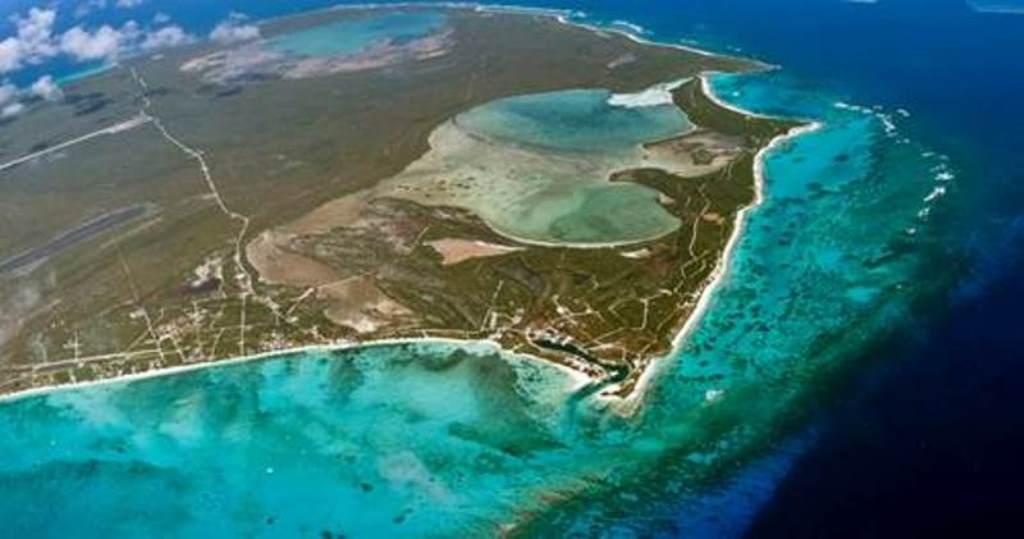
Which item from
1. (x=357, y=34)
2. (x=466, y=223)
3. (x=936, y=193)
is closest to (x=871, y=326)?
(x=936, y=193)

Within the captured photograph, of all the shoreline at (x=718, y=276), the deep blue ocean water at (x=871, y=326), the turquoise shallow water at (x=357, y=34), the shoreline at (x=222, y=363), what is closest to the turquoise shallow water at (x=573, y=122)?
the shoreline at (x=718, y=276)

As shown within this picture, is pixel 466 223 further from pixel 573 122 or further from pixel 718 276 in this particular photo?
pixel 573 122

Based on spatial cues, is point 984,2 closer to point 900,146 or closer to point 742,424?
point 900,146

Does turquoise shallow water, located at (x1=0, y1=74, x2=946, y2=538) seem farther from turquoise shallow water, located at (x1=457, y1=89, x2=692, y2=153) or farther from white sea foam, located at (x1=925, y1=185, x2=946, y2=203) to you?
turquoise shallow water, located at (x1=457, y1=89, x2=692, y2=153)

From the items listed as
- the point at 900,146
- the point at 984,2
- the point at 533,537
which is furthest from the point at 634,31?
the point at 533,537

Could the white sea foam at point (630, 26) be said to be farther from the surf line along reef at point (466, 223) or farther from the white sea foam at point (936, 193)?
the white sea foam at point (936, 193)

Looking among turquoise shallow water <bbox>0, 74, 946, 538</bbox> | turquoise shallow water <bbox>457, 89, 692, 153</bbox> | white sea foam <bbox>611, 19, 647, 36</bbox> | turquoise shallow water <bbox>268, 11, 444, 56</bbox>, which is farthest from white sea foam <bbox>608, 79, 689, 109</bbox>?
turquoise shallow water <bbox>268, 11, 444, 56</bbox>
